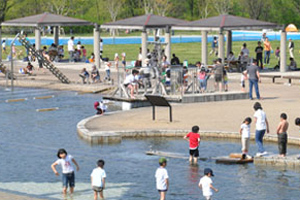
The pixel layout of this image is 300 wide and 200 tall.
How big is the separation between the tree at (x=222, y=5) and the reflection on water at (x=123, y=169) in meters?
74.6

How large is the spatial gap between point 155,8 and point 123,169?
84125 mm

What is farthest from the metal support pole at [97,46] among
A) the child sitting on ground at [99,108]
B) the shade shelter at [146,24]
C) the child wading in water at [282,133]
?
the child wading in water at [282,133]

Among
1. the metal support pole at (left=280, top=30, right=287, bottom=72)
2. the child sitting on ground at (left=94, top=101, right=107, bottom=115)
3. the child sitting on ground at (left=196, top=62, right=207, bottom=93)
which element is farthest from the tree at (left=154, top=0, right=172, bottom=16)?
the child sitting on ground at (left=94, top=101, right=107, bottom=115)

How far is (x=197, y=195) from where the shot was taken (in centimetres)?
2091

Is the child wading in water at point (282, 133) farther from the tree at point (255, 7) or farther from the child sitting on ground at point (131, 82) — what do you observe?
the tree at point (255, 7)

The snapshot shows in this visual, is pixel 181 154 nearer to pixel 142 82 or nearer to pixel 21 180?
pixel 21 180

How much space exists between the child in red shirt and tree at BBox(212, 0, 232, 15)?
270ft

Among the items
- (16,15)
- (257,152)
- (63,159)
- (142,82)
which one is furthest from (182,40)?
(63,159)

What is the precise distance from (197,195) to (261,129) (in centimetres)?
466

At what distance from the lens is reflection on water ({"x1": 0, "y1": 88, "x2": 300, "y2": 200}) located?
21.3 meters

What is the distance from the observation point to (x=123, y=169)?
79.2ft

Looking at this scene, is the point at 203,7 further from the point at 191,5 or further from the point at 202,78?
the point at 202,78

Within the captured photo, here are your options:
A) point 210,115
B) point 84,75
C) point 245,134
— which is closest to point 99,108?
point 210,115

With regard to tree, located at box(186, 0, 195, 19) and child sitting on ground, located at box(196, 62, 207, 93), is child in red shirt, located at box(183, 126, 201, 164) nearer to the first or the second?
child sitting on ground, located at box(196, 62, 207, 93)
